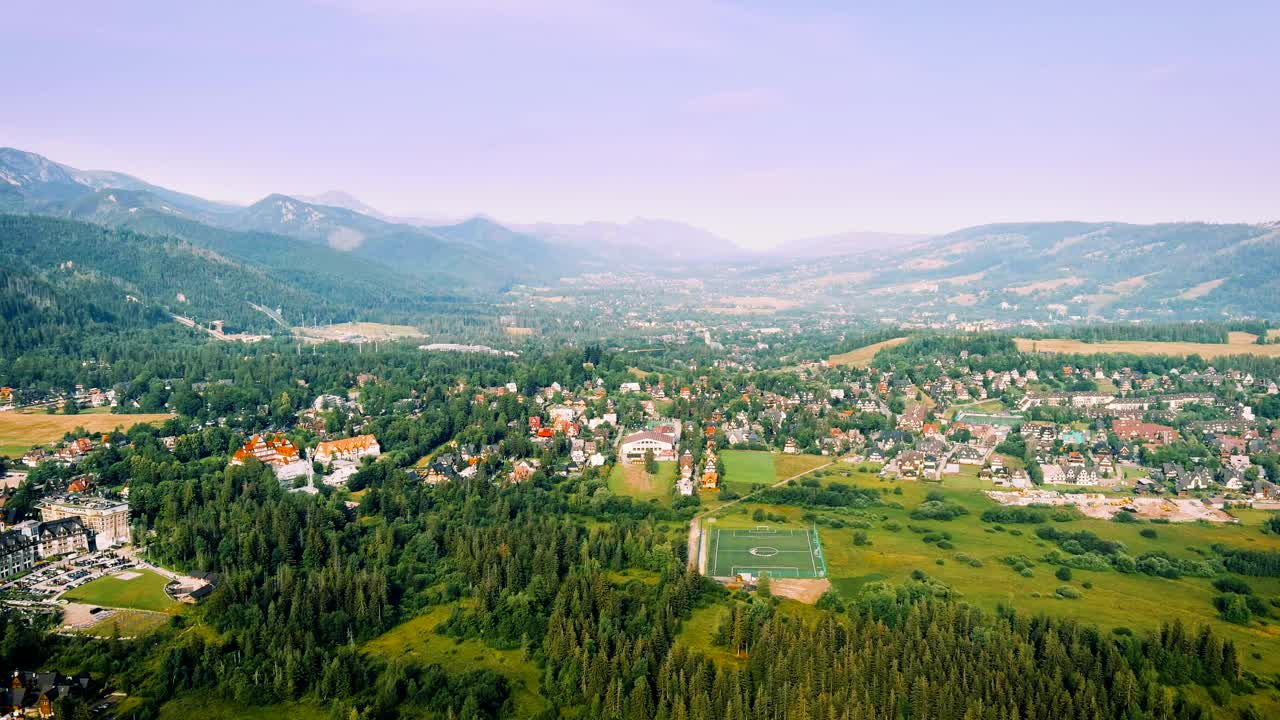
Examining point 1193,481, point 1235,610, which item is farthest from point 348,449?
point 1193,481

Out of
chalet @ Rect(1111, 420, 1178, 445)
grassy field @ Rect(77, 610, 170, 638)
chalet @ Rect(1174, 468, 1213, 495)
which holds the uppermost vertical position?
chalet @ Rect(1111, 420, 1178, 445)

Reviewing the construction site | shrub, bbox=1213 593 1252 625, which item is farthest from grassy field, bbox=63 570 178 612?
the construction site

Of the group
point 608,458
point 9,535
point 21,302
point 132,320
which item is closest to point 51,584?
point 9,535

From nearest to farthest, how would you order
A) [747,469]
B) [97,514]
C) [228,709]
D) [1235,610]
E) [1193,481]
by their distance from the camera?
1. [228,709]
2. [1235,610]
3. [97,514]
4. [1193,481]
5. [747,469]

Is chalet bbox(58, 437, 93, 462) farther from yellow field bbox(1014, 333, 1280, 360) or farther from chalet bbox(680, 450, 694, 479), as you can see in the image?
yellow field bbox(1014, 333, 1280, 360)

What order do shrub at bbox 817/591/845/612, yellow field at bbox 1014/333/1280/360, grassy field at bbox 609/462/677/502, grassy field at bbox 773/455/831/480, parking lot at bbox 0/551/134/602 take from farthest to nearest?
yellow field at bbox 1014/333/1280/360 → grassy field at bbox 773/455/831/480 → grassy field at bbox 609/462/677/502 → parking lot at bbox 0/551/134/602 → shrub at bbox 817/591/845/612

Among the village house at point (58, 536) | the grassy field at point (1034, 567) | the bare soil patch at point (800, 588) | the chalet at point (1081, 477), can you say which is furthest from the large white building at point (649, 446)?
the village house at point (58, 536)

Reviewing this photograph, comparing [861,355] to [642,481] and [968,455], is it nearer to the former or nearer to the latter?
[968,455]

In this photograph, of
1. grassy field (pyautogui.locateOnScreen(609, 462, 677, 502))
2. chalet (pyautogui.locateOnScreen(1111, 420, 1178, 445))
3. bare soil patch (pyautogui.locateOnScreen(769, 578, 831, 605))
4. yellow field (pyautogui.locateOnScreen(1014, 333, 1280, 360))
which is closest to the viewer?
bare soil patch (pyautogui.locateOnScreen(769, 578, 831, 605))
